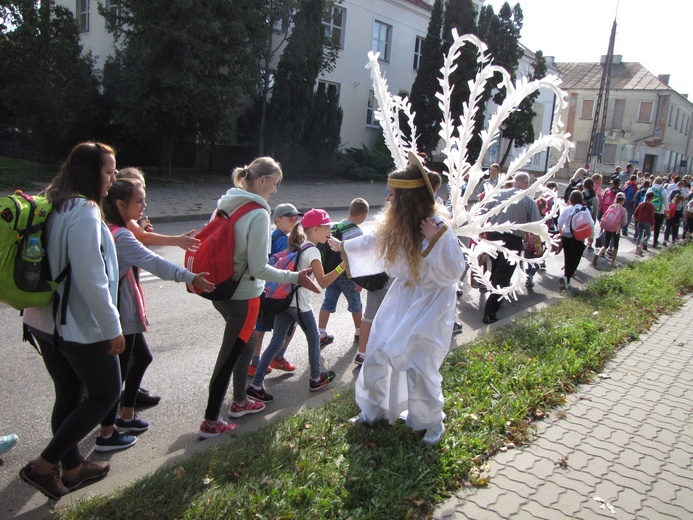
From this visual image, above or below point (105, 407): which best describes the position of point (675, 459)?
below

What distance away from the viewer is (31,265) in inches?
104

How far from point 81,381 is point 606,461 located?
135 inches

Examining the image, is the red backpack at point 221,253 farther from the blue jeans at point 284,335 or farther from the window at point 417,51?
the window at point 417,51

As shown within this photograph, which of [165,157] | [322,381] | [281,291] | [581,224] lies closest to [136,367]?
[281,291]

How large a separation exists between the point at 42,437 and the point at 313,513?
6.87ft

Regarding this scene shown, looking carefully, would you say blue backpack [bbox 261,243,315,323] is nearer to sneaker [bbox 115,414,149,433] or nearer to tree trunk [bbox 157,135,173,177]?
sneaker [bbox 115,414,149,433]

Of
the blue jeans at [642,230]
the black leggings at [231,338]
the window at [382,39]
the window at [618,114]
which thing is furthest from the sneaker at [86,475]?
the window at [618,114]

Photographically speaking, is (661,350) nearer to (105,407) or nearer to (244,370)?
(244,370)

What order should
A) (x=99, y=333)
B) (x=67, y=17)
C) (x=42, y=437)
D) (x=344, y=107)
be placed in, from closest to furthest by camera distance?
(x=99, y=333)
(x=42, y=437)
(x=67, y=17)
(x=344, y=107)

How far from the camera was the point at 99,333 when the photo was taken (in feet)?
9.18

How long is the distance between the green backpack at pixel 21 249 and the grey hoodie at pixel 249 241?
104 cm

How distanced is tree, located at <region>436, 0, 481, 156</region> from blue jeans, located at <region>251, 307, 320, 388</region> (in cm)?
Result: 2331

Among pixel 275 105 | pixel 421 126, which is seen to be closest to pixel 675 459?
pixel 275 105

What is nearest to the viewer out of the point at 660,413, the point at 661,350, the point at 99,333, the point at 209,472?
the point at 99,333
